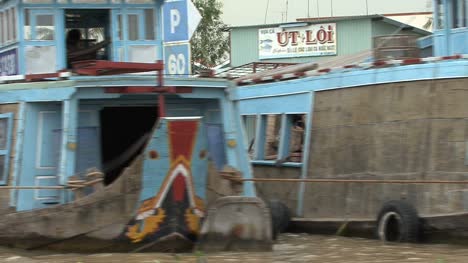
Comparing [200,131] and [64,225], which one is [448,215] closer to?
[200,131]

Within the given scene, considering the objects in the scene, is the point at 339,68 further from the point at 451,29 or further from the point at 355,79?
the point at 451,29

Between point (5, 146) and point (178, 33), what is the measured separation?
3.77 metres

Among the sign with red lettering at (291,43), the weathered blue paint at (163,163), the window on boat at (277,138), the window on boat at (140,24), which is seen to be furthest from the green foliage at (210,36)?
Result: the weathered blue paint at (163,163)

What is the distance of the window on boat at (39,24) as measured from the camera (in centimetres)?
1298

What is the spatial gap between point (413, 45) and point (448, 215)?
4.02m

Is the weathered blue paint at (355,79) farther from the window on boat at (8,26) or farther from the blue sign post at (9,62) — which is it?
the window on boat at (8,26)

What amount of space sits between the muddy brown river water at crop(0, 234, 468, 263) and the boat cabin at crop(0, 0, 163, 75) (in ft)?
11.4

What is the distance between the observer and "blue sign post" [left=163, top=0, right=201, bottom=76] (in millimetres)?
13781

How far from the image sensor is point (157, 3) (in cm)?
1365

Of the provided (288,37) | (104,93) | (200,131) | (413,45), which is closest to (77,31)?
(104,93)

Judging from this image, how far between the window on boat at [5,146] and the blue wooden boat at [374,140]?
3277 millimetres

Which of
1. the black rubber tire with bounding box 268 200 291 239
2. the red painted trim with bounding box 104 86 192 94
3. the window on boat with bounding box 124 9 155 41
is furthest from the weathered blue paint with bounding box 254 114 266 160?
the red painted trim with bounding box 104 86 192 94

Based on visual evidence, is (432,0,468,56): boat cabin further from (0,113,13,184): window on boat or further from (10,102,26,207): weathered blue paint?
(0,113,13,184): window on boat

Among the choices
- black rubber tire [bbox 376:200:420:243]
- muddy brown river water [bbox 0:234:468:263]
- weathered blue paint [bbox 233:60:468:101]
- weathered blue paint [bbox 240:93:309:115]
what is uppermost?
weathered blue paint [bbox 233:60:468:101]
